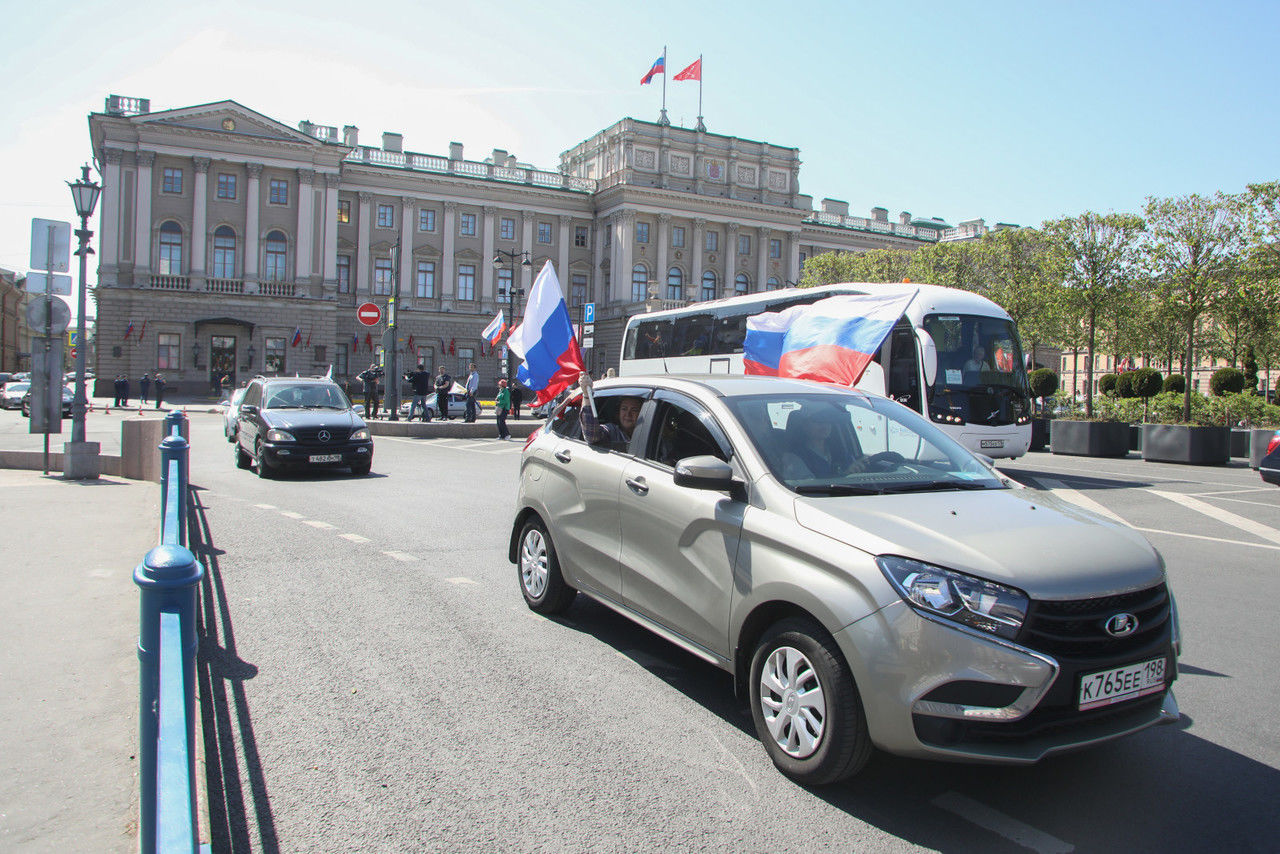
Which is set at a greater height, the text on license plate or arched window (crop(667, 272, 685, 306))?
arched window (crop(667, 272, 685, 306))

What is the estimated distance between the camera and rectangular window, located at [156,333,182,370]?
5456 centimetres

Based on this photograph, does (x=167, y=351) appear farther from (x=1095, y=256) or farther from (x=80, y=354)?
(x=1095, y=256)

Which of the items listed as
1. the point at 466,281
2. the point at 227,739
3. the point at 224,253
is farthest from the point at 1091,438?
the point at 466,281

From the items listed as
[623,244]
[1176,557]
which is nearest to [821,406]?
[1176,557]

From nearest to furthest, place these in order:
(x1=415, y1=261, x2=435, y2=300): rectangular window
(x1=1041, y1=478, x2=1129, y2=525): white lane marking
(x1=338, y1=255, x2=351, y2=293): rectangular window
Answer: (x1=1041, y1=478, x2=1129, y2=525): white lane marking
(x1=338, y1=255, x2=351, y2=293): rectangular window
(x1=415, y1=261, x2=435, y2=300): rectangular window

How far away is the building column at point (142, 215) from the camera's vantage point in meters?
54.5

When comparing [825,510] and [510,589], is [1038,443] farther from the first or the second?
[825,510]

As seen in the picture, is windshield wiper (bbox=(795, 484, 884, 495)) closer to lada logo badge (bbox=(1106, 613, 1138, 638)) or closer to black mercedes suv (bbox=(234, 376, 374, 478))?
lada logo badge (bbox=(1106, 613, 1138, 638))

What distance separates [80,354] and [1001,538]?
12.0 m

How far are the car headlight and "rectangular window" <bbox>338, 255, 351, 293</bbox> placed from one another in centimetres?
6663

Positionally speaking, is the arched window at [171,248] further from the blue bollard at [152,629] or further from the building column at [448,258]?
the blue bollard at [152,629]

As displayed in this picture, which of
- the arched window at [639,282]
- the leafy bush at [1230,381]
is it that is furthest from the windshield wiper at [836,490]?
the arched window at [639,282]

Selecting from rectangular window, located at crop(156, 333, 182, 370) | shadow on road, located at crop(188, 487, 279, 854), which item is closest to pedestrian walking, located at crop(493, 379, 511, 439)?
shadow on road, located at crop(188, 487, 279, 854)

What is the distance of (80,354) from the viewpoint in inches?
458
